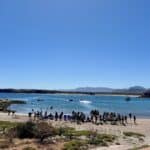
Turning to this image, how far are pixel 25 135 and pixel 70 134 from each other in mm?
4972

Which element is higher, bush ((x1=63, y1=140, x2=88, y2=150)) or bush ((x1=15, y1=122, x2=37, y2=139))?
bush ((x1=15, y1=122, x2=37, y2=139))

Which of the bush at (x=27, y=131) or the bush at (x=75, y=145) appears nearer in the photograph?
the bush at (x=75, y=145)

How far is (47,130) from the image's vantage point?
3391 centimetres

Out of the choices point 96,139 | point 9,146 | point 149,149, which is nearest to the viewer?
point 149,149

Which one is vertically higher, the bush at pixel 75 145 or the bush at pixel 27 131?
the bush at pixel 27 131

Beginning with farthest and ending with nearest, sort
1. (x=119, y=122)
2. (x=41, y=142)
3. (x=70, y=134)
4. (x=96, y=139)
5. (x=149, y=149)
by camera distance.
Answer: (x=119, y=122), (x=70, y=134), (x=96, y=139), (x=41, y=142), (x=149, y=149)

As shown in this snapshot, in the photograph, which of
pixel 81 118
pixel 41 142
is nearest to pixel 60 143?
pixel 41 142

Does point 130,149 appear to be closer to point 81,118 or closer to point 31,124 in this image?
point 31,124

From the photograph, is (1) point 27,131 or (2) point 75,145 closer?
(2) point 75,145

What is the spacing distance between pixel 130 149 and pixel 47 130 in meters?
8.37

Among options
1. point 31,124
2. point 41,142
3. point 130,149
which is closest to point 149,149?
point 130,149

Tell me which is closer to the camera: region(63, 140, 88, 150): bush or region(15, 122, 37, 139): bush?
region(63, 140, 88, 150): bush

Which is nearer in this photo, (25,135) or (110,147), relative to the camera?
(110,147)

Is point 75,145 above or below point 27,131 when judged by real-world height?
below
